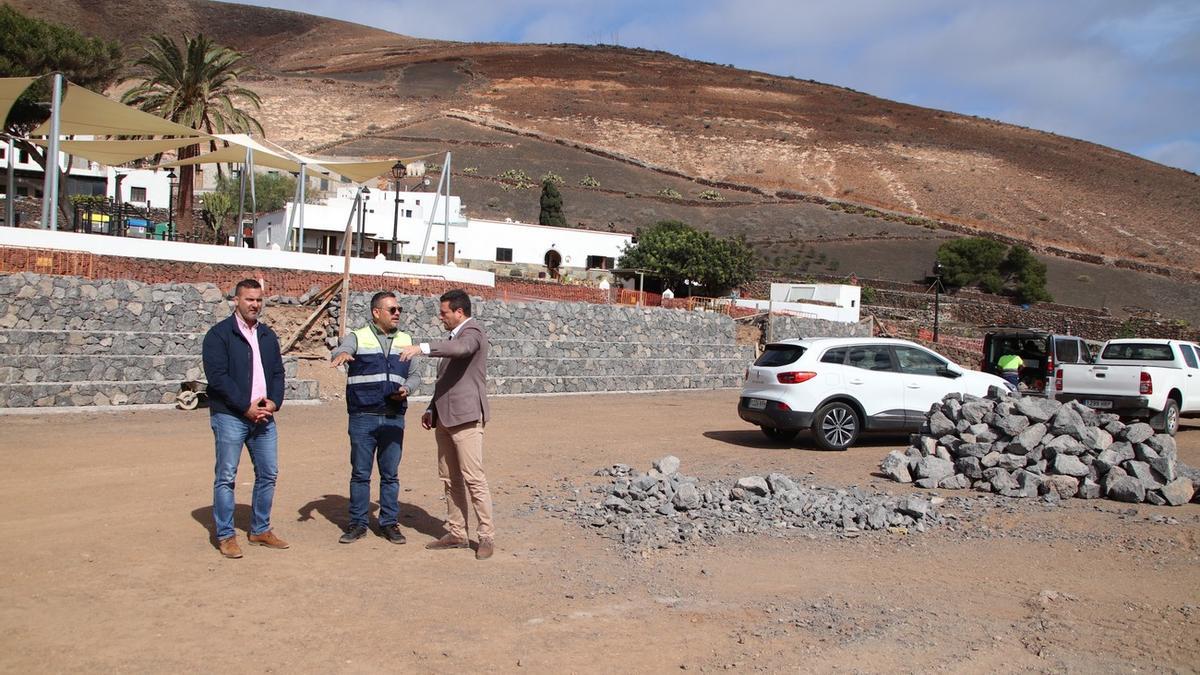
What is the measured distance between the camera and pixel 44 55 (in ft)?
135

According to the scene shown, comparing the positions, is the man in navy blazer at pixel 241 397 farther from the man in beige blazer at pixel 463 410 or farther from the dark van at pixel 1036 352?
the dark van at pixel 1036 352

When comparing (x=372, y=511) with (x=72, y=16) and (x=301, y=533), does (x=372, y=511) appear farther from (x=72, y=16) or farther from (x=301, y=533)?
(x=72, y=16)

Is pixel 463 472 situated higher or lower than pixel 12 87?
lower

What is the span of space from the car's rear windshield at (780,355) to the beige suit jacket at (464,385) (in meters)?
7.27

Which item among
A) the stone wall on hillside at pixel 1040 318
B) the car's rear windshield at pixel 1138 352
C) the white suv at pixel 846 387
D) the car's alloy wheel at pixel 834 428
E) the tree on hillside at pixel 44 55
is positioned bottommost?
the car's alloy wheel at pixel 834 428

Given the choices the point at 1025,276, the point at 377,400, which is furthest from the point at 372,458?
the point at 1025,276

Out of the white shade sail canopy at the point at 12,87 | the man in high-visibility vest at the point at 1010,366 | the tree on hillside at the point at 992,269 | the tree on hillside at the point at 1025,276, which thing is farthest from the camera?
the tree on hillside at the point at 992,269

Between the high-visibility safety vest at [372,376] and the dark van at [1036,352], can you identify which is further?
the dark van at [1036,352]

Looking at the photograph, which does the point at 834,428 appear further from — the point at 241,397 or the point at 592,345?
the point at 592,345

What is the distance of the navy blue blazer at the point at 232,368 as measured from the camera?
604 cm

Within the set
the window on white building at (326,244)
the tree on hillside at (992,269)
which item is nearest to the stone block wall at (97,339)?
the window on white building at (326,244)

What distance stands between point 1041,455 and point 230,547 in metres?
7.86

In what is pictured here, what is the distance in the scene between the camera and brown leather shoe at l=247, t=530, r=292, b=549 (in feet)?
21.4

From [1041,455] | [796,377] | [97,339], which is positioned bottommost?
[1041,455]
